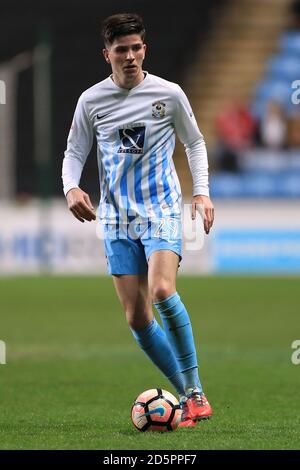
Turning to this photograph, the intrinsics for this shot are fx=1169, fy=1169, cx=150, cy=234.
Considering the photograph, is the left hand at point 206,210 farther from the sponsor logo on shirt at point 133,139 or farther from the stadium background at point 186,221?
the stadium background at point 186,221

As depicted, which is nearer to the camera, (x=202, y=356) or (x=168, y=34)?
(x=202, y=356)

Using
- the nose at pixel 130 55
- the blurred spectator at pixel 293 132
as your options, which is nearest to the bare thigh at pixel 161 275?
the nose at pixel 130 55

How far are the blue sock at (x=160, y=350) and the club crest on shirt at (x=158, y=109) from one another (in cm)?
106

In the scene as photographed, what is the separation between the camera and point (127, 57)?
5.78 metres

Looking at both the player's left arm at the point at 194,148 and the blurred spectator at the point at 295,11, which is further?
the blurred spectator at the point at 295,11

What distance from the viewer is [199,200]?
593 centimetres

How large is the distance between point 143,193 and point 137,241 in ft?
0.83

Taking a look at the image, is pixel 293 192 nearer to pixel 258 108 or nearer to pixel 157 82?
pixel 258 108

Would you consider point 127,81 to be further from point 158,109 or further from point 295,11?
point 295,11

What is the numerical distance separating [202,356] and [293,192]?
14.7 m

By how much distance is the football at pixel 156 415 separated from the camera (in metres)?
5.70

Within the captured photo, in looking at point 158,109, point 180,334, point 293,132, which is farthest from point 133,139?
point 293,132

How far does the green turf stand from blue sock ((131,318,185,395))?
12.7 inches
